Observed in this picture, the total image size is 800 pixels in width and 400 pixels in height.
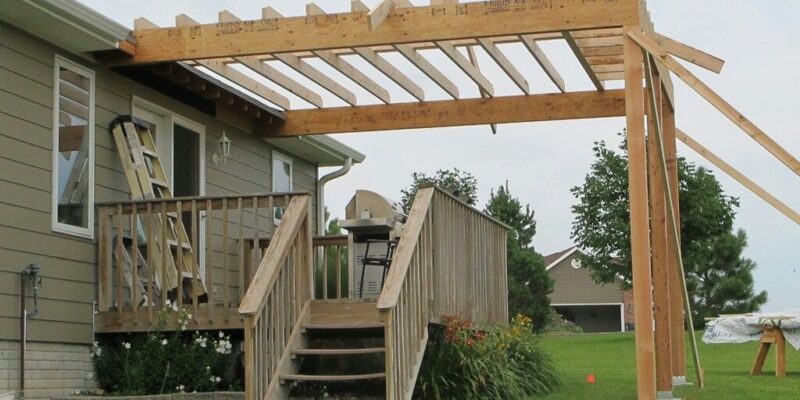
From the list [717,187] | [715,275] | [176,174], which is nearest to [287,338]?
[176,174]

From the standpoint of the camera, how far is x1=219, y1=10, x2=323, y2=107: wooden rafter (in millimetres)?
11820

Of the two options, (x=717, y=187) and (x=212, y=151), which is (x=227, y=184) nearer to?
(x=212, y=151)

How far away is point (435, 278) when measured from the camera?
34.0ft

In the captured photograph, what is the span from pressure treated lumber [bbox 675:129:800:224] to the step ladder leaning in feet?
15.7

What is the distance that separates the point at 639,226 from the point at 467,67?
2832mm

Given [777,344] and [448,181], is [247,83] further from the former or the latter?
[448,181]

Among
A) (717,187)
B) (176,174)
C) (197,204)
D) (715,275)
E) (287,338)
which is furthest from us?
(715,275)

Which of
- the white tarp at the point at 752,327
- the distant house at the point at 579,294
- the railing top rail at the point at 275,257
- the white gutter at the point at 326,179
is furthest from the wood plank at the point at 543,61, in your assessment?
the distant house at the point at 579,294

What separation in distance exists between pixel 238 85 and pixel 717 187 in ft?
57.0

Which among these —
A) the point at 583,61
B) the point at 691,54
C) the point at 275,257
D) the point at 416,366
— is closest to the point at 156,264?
the point at 275,257

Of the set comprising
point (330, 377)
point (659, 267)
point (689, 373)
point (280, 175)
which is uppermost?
point (280, 175)

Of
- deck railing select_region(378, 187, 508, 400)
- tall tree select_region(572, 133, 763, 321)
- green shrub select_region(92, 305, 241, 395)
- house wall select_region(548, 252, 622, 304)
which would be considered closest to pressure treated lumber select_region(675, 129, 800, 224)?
deck railing select_region(378, 187, 508, 400)

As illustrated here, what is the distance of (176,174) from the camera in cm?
1247

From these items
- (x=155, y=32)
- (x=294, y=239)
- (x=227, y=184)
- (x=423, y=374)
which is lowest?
(x=423, y=374)
